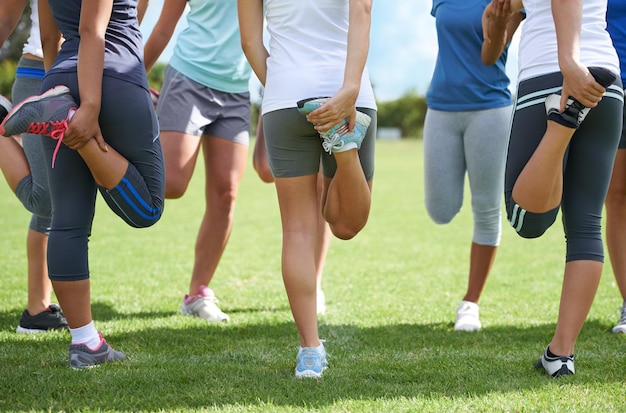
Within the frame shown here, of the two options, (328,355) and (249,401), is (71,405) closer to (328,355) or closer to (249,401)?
(249,401)

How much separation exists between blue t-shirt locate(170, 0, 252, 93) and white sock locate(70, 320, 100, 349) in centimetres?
191

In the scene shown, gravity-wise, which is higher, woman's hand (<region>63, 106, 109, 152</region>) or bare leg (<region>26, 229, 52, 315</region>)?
woman's hand (<region>63, 106, 109, 152</region>)

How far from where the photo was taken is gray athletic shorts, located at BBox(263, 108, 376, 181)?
10.1 ft

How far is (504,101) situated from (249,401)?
8.51ft

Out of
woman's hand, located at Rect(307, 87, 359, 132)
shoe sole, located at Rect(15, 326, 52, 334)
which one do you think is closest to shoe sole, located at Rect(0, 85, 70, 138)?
woman's hand, located at Rect(307, 87, 359, 132)

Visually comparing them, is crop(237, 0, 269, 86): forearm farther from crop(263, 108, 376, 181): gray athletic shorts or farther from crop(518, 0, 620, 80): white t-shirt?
crop(518, 0, 620, 80): white t-shirt

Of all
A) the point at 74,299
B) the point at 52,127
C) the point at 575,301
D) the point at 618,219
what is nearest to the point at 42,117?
the point at 52,127

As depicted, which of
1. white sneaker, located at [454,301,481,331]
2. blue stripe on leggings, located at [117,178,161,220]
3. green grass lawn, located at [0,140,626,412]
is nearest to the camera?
green grass lawn, located at [0,140,626,412]

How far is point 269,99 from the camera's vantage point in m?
3.16

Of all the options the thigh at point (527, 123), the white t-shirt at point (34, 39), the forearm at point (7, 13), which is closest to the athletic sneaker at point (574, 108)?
the thigh at point (527, 123)

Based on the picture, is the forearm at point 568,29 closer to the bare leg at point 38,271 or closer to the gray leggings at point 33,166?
the gray leggings at point 33,166

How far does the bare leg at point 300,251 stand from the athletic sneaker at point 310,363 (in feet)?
0.11

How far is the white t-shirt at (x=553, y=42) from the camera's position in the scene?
309cm

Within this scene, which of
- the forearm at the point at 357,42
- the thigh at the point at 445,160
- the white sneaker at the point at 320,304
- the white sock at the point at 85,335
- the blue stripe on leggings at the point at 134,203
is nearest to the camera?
the forearm at the point at 357,42
